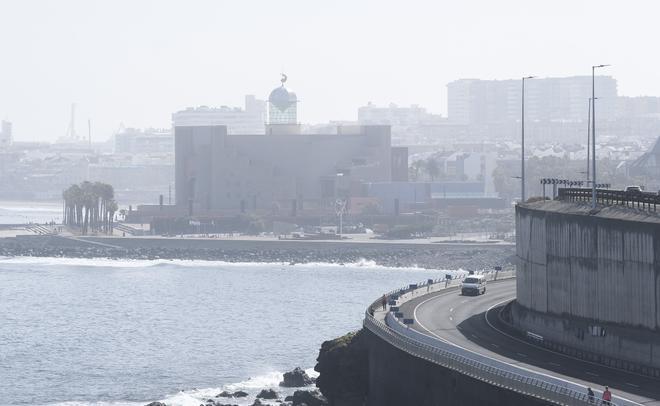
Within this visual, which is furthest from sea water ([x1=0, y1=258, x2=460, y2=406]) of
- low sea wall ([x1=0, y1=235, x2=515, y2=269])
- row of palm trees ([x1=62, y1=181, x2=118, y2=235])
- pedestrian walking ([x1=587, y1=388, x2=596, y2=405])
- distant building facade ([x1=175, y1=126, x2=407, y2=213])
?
distant building facade ([x1=175, y1=126, x2=407, y2=213])

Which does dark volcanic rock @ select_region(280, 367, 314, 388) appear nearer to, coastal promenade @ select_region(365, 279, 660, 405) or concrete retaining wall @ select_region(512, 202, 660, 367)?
coastal promenade @ select_region(365, 279, 660, 405)

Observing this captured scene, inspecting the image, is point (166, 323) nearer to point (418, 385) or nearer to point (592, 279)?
point (418, 385)

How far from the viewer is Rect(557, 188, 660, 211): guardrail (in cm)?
5047

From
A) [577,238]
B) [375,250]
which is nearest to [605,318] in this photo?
[577,238]

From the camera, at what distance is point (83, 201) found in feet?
547

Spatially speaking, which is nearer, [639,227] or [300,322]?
[639,227]

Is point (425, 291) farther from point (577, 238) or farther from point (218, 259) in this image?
point (218, 259)

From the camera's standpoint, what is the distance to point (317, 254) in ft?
461

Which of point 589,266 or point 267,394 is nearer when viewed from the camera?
point 589,266

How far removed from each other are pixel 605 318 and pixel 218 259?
94046 millimetres

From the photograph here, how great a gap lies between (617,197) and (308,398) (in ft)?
45.4

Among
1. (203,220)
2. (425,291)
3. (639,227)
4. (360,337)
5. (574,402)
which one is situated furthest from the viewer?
(203,220)

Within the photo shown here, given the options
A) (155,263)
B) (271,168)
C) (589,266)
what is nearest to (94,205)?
(271,168)

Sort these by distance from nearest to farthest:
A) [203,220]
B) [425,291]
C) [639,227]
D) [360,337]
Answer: [639,227] < [360,337] < [425,291] < [203,220]
